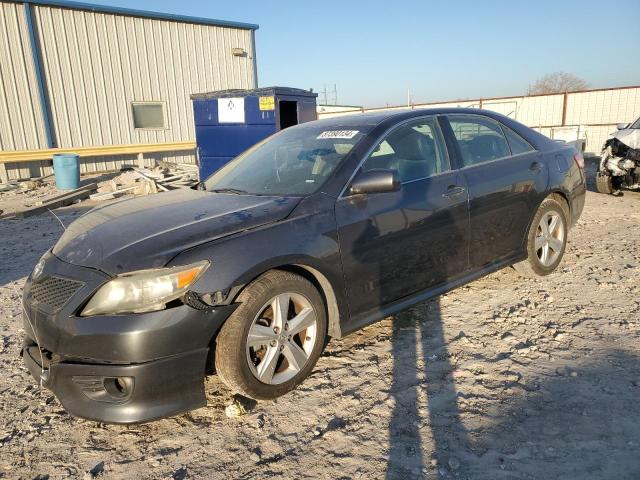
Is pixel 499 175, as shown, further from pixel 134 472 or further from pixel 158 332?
pixel 134 472

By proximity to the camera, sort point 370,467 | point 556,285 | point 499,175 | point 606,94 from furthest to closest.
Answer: point 606,94 → point 556,285 → point 499,175 → point 370,467

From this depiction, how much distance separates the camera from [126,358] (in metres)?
2.27

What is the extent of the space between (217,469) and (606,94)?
21.3 metres

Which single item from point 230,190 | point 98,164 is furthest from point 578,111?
point 230,190

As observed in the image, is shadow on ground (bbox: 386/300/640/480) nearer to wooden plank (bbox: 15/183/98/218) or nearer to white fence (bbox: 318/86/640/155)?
wooden plank (bbox: 15/183/98/218)

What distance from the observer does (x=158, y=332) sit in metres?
2.27

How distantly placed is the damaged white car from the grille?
30.5 feet

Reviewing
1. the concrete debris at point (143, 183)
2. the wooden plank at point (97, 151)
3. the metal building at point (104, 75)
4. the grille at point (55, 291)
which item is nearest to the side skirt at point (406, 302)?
the grille at point (55, 291)

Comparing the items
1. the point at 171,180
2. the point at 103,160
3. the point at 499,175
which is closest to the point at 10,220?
the point at 171,180

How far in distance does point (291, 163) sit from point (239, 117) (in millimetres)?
6340

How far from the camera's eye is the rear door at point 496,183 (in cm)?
379

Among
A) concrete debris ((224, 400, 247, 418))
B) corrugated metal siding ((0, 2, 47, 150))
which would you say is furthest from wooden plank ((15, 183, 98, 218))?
concrete debris ((224, 400, 247, 418))

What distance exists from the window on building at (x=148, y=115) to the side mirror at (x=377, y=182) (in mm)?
13884

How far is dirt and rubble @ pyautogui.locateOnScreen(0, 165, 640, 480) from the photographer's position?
223 cm
